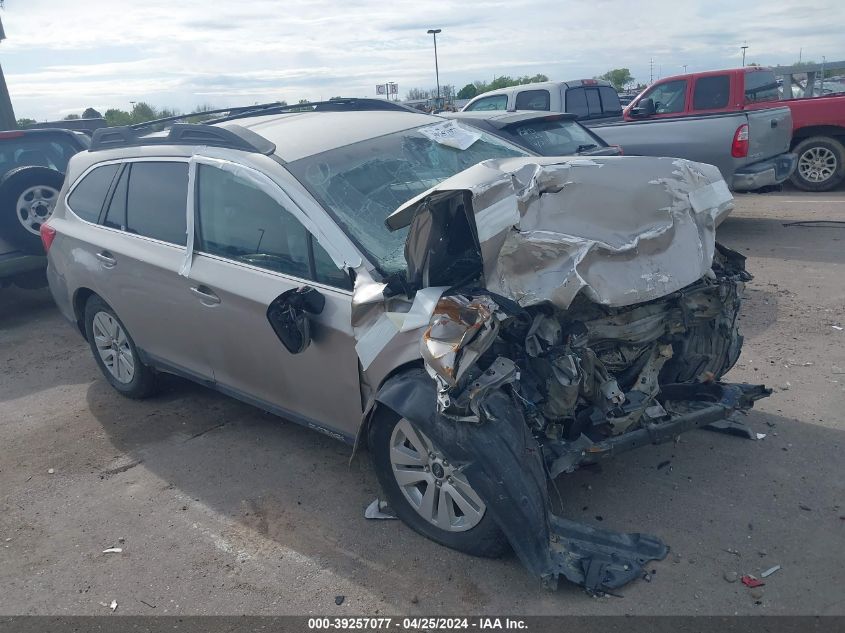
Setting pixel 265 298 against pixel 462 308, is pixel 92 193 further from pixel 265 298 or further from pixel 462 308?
pixel 462 308

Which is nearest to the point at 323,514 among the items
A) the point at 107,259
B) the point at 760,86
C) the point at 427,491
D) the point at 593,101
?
the point at 427,491

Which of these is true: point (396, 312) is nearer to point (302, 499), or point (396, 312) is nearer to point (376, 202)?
point (376, 202)

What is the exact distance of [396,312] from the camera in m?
3.41

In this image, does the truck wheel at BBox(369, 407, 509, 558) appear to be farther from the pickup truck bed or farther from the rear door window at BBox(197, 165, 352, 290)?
the pickup truck bed

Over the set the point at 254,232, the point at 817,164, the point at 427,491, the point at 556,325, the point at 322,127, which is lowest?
the point at 817,164

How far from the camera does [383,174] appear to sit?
423 cm

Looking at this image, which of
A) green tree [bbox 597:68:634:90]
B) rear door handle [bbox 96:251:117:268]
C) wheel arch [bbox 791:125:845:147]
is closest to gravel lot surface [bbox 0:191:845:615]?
rear door handle [bbox 96:251:117:268]

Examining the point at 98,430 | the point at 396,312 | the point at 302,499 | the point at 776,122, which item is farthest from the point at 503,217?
the point at 776,122

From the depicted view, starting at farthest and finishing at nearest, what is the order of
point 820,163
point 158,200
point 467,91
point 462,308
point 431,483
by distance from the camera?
point 467,91, point 820,163, point 158,200, point 431,483, point 462,308

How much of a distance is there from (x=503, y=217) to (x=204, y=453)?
253 cm

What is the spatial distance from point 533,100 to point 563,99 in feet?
1.60

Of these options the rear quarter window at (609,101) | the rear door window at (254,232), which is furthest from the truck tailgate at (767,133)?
the rear door window at (254,232)

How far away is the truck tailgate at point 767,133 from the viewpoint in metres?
9.32

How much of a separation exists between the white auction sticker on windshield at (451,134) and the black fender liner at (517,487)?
206cm
